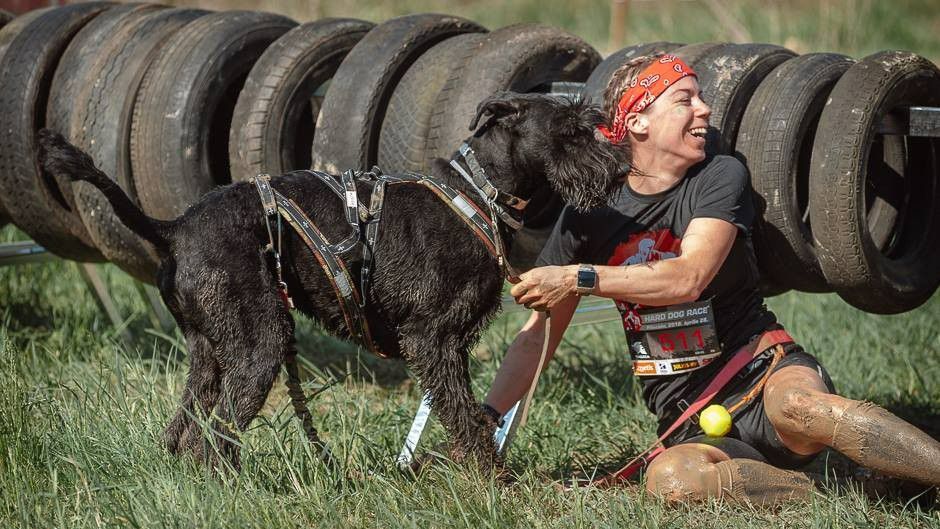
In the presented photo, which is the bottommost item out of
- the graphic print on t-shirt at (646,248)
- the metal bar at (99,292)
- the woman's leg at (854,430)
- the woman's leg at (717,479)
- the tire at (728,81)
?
the metal bar at (99,292)

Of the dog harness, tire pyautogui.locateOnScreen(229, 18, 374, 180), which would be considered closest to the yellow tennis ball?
the dog harness

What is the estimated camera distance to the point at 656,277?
149 inches

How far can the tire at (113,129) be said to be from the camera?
5.05 metres

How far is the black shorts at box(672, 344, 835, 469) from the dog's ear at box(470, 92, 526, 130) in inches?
53.6

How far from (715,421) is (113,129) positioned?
3.13 meters

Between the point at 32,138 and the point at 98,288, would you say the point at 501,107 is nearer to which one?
the point at 32,138

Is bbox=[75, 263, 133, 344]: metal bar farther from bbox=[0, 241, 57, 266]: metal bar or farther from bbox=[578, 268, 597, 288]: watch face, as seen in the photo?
bbox=[578, 268, 597, 288]: watch face

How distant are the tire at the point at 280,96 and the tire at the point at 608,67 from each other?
4.39 feet

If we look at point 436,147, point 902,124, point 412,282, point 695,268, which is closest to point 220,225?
point 412,282

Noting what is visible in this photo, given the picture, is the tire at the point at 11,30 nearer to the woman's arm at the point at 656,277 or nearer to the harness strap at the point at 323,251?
the harness strap at the point at 323,251

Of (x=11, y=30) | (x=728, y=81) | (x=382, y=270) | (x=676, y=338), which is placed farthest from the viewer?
(x=11, y=30)

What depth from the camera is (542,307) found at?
3.78m

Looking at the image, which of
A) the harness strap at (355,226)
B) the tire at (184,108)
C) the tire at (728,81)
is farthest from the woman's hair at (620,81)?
the tire at (184,108)

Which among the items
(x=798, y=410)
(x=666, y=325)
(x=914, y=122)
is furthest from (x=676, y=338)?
(x=914, y=122)
